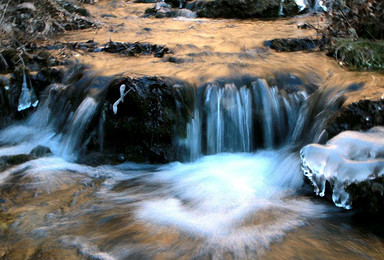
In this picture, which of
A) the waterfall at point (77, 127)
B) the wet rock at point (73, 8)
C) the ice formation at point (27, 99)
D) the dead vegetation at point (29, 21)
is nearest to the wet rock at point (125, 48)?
the dead vegetation at point (29, 21)

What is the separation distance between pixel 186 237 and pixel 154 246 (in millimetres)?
263

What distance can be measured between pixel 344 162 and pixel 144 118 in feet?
7.03

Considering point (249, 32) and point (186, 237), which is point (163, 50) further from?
point (186, 237)

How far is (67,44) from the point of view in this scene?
20.9 feet

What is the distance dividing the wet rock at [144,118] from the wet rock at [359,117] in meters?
1.65

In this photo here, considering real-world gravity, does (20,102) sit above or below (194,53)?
below

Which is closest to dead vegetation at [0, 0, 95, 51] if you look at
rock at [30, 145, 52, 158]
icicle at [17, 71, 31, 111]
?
icicle at [17, 71, 31, 111]

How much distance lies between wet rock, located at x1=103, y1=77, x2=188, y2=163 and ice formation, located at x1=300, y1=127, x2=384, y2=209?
1635 mm

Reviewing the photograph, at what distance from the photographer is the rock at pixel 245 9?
9.05 meters

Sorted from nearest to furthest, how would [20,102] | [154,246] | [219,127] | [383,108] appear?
[154,246] < [383,108] < [219,127] < [20,102]

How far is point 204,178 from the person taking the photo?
398 cm

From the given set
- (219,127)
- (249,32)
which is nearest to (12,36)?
(219,127)

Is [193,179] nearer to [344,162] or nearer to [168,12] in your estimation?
[344,162]

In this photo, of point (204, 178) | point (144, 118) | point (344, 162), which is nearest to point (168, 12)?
point (144, 118)
